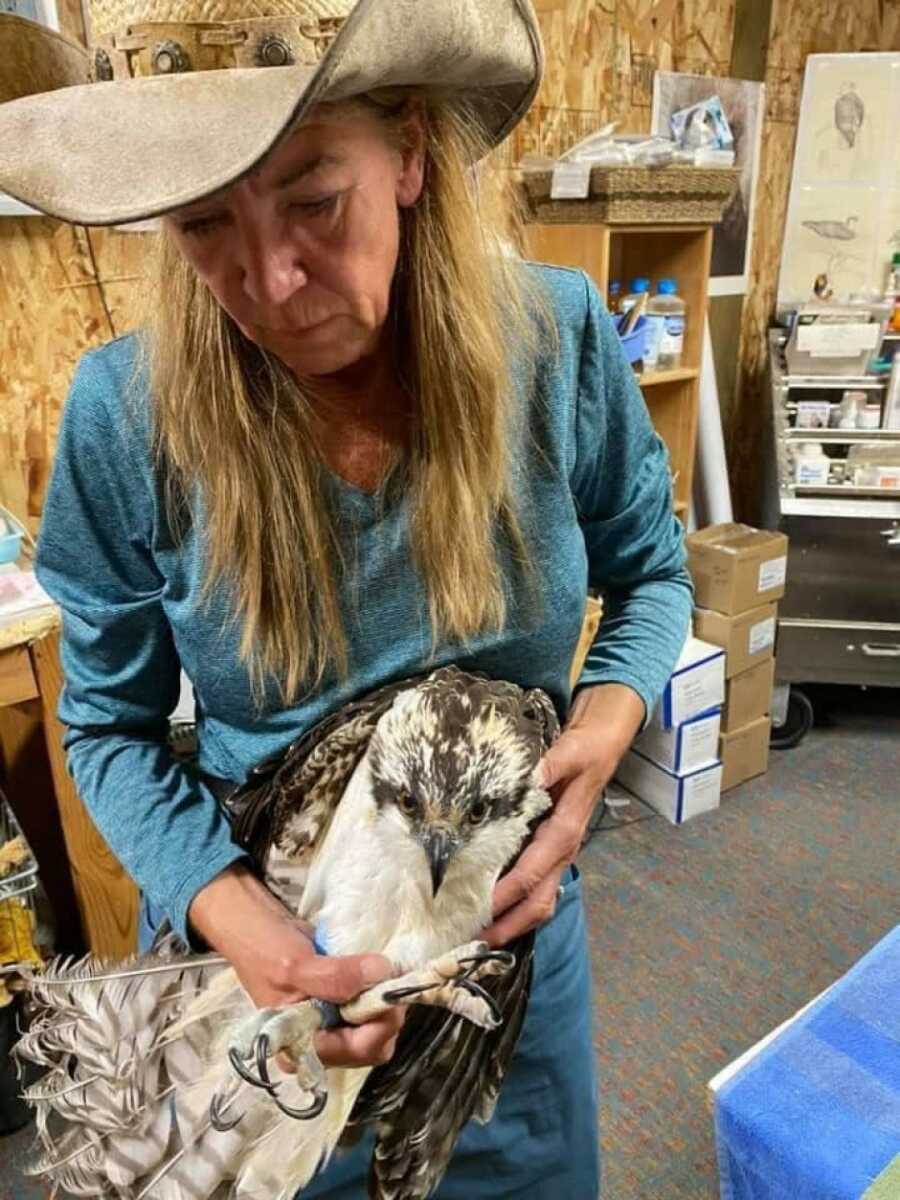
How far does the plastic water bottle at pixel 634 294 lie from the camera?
2.48m

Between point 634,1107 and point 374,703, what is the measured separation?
56.6 inches

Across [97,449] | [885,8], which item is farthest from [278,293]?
[885,8]

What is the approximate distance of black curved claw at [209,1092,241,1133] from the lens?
689mm

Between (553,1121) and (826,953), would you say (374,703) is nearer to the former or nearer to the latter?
(553,1121)

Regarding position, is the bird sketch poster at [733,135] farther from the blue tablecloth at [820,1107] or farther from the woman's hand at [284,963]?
the woman's hand at [284,963]

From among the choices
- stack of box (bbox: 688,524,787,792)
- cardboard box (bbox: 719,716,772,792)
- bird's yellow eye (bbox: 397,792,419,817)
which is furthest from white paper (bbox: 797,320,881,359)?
bird's yellow eye (bbox: 397,792,419,817)

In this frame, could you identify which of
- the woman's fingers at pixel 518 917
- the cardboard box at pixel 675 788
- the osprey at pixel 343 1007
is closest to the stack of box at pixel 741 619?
the cardboard box at pixel 675 788

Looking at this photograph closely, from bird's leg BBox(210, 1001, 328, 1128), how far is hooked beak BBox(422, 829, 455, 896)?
11cm

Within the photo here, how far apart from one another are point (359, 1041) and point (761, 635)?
220cm

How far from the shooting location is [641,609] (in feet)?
3.08

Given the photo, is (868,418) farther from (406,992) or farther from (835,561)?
(406,992)

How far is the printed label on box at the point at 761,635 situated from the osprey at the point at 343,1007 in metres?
1.94

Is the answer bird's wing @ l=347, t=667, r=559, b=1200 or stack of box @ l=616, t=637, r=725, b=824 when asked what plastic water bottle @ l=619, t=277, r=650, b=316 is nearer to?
stack of box @ l=616, t=637, r=725, b=824

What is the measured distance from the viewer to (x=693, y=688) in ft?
8.09
